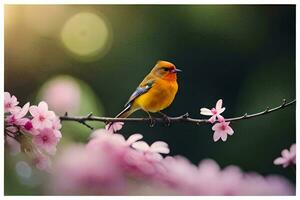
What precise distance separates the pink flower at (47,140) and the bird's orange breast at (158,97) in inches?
19.3

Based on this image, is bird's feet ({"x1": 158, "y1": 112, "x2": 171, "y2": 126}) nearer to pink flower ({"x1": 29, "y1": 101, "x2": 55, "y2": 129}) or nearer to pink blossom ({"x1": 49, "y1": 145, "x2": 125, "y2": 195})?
pink flower ({"x1": 29, "y1": 101, "x2": 55, "y2": 129})

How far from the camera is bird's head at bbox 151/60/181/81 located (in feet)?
6.04

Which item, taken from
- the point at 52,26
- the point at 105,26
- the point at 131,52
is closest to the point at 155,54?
the point at 131,52

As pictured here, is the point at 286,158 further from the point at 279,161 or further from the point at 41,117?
the point at 41,117

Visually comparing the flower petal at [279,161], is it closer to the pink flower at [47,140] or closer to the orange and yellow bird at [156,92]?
the orange and yellow bird at [156,92]

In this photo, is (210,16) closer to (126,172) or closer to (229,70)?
(229,70)

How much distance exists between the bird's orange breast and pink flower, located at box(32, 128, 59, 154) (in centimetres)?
49

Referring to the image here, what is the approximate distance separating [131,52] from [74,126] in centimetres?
42

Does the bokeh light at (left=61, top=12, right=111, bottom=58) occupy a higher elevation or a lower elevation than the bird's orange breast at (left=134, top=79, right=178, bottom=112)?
higher

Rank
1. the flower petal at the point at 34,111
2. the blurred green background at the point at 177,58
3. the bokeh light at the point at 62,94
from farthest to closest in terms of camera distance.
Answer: the blurred green background at the point at 177,58 < the bokeh light at the point at 62,94 < the flower petal at the point at 34,111

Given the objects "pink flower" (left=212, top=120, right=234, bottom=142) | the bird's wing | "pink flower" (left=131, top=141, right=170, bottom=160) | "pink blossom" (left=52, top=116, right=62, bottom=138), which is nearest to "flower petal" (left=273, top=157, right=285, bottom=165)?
"pink flower" (left=212, top=120, right=234, bottom=142)

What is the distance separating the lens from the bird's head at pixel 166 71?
184 centimetres

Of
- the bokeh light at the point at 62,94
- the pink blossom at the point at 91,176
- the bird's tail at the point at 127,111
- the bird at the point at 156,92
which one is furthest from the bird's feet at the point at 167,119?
the pink blossom at the point at 91,176

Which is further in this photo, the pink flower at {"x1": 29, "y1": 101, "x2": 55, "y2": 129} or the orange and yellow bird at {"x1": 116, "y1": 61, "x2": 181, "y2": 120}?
the orange and yellow bird at {"x1": 116, "y1": 61, "x2": 181, "y2": 120}
